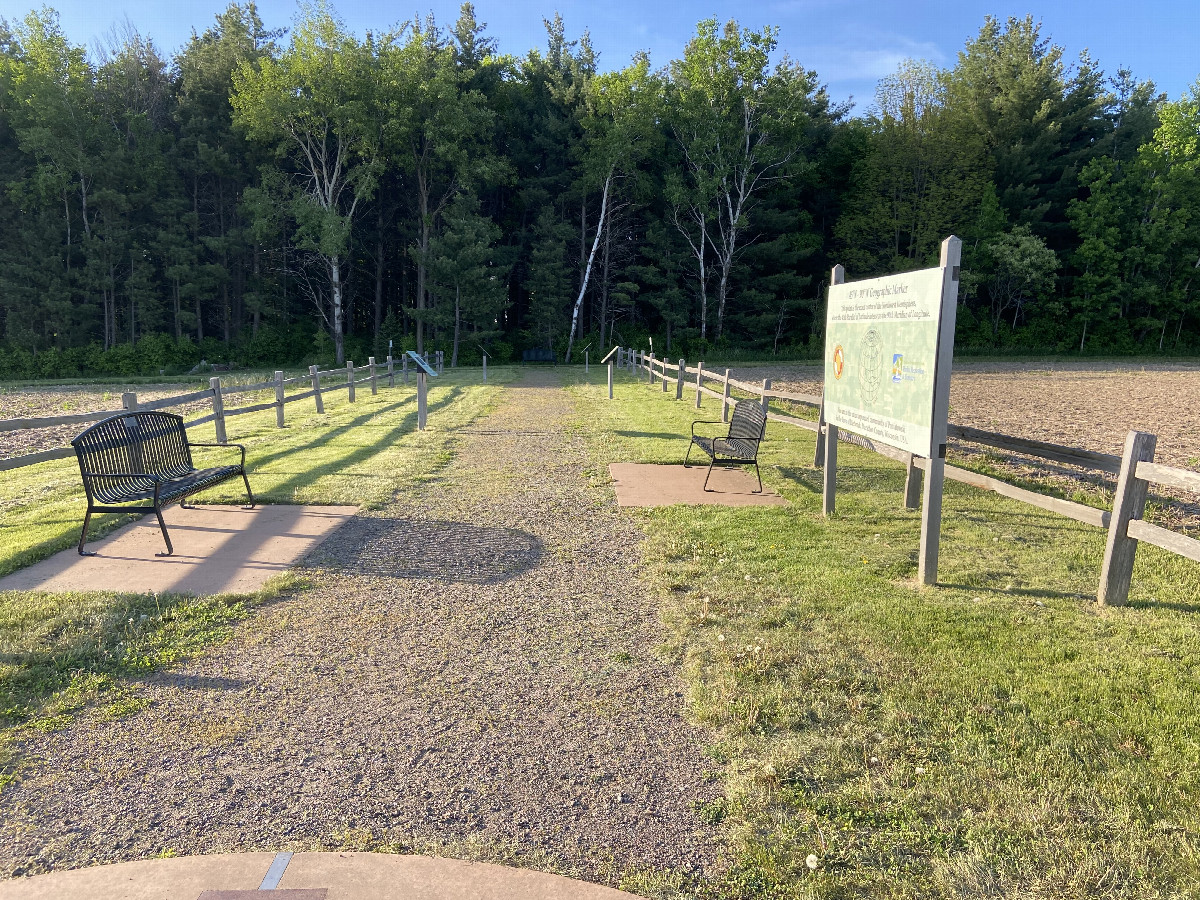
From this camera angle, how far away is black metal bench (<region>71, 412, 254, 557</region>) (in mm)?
5383

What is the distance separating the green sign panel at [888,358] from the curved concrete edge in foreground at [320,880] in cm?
391

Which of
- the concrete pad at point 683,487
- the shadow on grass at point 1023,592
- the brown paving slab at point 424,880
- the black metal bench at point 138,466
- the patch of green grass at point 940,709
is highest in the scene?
the black metal bench at point 138,466

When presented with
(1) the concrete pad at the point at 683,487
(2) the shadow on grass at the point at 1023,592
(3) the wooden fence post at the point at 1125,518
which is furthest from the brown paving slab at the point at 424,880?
(1) the concrete pad at the point at 683,487

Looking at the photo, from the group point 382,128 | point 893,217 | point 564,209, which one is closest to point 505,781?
point 382,128

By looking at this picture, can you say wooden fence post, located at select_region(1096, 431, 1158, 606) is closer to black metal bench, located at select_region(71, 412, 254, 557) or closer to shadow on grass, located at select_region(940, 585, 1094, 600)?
shadow on grass, located at select_region(940, 585, 1094, 600)

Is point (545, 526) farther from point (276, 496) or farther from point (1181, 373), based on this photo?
point (1181, 373)

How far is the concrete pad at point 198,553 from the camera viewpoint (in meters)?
4.86

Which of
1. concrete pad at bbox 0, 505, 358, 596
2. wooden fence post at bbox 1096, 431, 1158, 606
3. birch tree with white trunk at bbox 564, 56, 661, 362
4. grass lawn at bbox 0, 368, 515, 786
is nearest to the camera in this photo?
grass lawn at bbox 0, 368, 515, 786

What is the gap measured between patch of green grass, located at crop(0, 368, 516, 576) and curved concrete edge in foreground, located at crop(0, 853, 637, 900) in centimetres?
370

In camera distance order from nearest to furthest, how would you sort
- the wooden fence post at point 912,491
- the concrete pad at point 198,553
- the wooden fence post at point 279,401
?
the concrete pad at point 198,553 → the wooden fence post at point 912,491 → the wooden fence post at point 279,401

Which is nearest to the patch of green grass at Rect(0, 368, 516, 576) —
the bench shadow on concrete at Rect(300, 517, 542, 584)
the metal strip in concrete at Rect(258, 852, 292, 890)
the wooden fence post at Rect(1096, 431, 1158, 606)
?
the bench shadow on concrete at Rect(300, 517, 542, 584)

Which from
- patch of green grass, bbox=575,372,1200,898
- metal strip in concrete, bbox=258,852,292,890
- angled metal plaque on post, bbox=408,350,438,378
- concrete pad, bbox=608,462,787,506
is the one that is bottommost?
metal strip in concrete, bbox=258,852,292,890

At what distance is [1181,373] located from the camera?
28375mm

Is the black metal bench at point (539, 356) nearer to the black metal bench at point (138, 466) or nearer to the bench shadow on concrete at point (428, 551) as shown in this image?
the black metal bench at point (138, 466)
